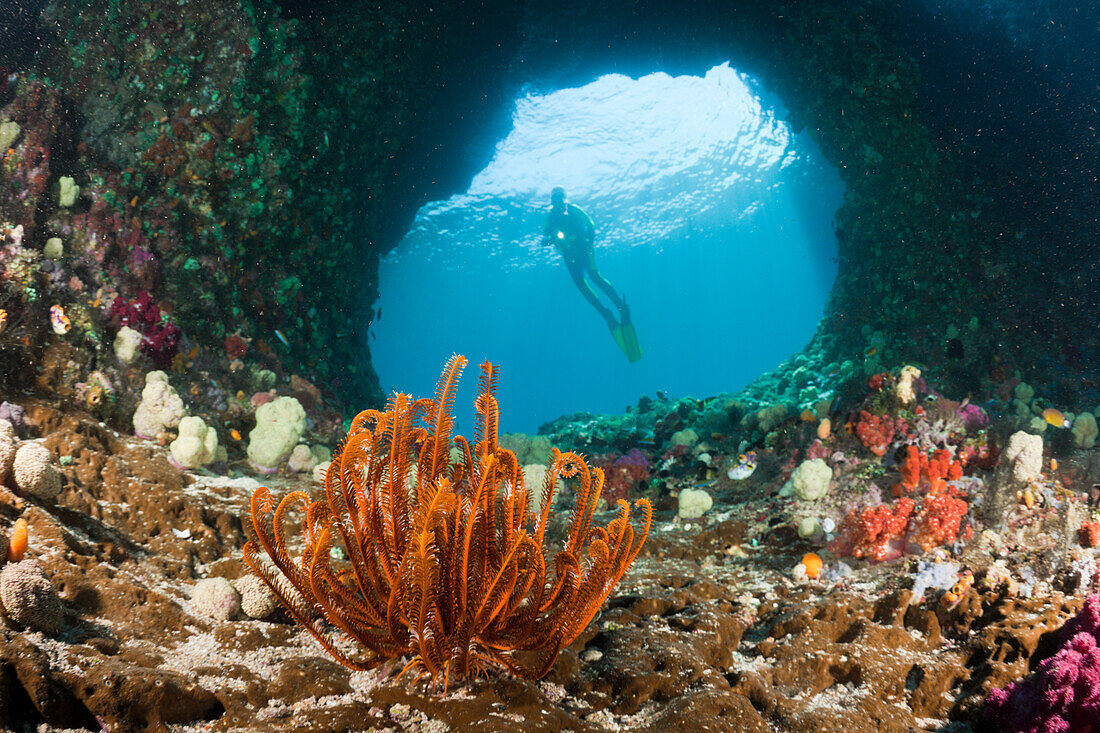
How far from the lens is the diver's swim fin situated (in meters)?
23.8

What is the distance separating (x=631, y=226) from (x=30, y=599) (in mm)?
49632

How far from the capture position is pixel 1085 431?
6391mm

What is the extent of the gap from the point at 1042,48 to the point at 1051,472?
8511 mm

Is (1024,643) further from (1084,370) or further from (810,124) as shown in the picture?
(810,124)

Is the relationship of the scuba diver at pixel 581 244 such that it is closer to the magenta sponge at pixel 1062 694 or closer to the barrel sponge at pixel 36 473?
the magenta sponge at pixel 1062 694

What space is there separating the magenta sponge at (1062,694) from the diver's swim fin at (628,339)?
2145 centimetres

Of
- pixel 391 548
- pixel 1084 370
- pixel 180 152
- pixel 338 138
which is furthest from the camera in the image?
pixel 338 138

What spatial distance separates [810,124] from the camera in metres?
13.1

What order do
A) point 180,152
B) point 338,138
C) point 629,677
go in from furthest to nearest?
point 338,138
point 180,152
point 629,677

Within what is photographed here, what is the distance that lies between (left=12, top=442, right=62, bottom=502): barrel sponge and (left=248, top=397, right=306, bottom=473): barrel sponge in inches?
98.6

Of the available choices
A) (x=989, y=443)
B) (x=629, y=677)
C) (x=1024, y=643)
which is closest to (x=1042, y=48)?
(x=989, y=443)

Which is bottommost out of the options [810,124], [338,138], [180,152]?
[180,152]

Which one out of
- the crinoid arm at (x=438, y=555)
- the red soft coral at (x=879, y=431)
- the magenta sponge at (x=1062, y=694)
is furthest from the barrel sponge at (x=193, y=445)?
the red soft coral at (x=879, y=431)

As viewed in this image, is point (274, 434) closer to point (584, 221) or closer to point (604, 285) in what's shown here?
point (604, 285)
